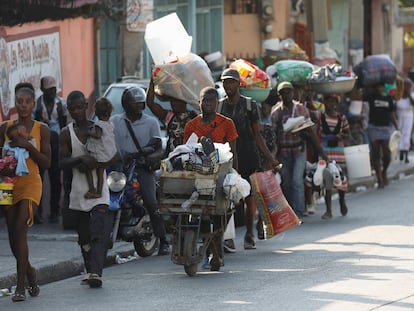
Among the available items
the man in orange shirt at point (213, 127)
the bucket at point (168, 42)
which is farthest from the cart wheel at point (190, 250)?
the bucket at point (168, 42)

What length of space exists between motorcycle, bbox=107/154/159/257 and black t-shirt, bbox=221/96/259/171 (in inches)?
Answer: 42.2

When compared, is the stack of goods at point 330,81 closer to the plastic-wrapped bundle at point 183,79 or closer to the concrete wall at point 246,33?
the plastic-wrapped bundle at point 183,79

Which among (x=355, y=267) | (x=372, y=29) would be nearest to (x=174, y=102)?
(x=355, y=267)

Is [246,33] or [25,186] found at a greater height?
[246,33]

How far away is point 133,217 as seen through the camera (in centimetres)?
1317

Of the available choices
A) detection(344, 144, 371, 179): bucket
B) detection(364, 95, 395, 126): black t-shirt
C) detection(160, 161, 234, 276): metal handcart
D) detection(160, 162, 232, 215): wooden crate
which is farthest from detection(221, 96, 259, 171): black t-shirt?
detection(364, 95, 395, 126): black t-shirt

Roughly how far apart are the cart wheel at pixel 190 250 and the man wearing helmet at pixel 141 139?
172cm

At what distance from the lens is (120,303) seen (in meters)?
9.88

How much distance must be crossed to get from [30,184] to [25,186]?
50 millimetres

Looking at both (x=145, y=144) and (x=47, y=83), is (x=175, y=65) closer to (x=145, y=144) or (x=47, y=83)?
(x=145, y=144)

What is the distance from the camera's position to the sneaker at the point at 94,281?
10641mm

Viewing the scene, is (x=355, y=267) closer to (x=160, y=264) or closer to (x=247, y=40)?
(x=160, y=264)

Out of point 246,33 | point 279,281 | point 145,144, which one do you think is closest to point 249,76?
point 145,144

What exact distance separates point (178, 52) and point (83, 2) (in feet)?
17.3
